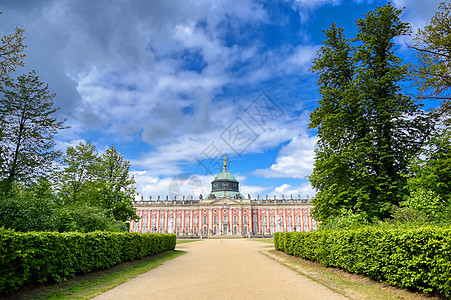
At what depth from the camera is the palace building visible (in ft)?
293

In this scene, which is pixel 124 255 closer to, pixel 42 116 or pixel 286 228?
pixel 42 116

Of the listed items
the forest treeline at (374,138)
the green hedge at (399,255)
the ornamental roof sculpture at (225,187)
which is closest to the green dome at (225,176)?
the ornamental roof sculpture at (225,187)

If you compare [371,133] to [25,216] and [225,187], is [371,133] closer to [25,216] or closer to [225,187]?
[25,216]

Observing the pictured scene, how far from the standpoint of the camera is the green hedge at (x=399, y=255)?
6.48 m

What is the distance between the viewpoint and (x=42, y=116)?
1955 centimetres

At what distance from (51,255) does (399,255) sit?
9.70 m

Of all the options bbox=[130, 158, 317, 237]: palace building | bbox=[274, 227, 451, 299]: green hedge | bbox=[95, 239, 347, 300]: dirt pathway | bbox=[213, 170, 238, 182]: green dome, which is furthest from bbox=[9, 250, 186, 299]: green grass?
bbox=[213, 170, 238, 182]: green dome

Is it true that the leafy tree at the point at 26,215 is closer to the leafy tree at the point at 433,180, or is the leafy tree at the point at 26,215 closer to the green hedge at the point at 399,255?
the green hedge at the point at 399,255

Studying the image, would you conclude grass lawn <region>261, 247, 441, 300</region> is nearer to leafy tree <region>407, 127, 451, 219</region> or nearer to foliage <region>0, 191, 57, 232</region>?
leafy tree <region>407, 127, 451, 219</region>

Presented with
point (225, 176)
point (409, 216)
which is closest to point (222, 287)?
point (409, 216)

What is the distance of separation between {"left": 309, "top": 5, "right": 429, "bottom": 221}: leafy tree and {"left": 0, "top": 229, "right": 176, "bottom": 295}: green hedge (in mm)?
12748

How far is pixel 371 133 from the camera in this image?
16.0 m

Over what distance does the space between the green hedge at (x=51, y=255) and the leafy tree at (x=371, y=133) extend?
1275cm

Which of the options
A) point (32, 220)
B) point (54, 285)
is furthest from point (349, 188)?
point (32, 220)
